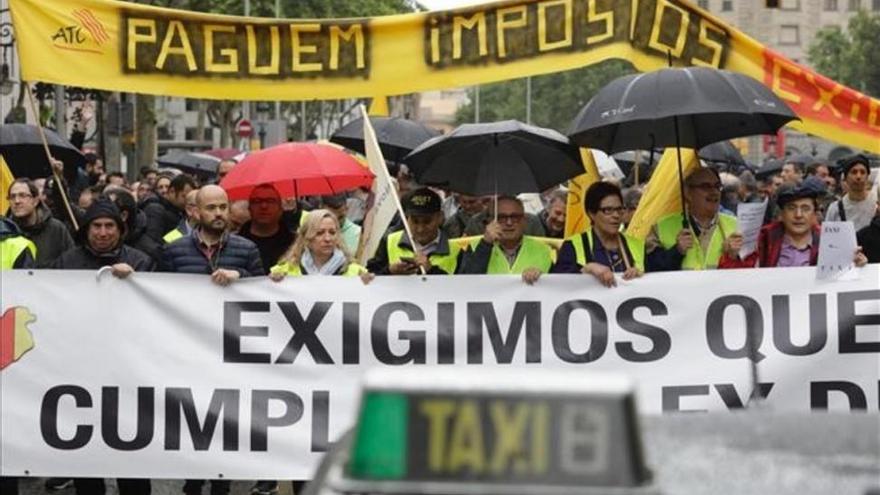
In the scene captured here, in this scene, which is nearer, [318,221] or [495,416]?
[495,416]

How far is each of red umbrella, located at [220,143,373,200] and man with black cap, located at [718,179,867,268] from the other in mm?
3720

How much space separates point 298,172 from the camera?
458 inches

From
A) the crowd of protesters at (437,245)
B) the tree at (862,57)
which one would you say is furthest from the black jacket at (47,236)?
the tree at (862,57)

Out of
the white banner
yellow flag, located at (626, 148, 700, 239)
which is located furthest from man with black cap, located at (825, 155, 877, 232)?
the white banner

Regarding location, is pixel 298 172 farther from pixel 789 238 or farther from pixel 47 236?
pixel 789 238

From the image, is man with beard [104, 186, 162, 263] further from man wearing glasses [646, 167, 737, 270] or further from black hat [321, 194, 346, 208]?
man wearing glasses [646, 167, 737, 270]

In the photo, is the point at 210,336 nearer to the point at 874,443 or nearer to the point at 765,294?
the point at 765,294

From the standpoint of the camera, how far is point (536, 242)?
8.67 m

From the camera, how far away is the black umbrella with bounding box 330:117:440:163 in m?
14.5

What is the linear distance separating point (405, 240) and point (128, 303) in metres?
2.00

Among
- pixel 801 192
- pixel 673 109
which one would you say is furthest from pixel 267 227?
pixel 801 192

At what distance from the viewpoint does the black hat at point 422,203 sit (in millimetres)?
9586

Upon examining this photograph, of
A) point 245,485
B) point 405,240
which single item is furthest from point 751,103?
point 245,485

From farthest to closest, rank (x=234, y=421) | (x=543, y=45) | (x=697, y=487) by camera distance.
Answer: (x=543, y=45) → (x=234, y=421) → (x=697, y=487)
